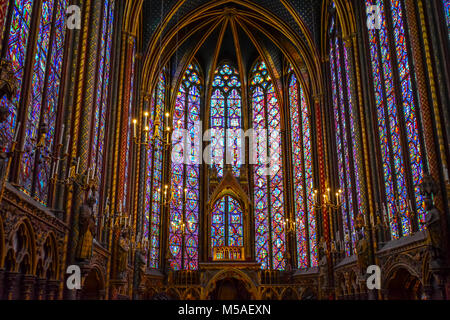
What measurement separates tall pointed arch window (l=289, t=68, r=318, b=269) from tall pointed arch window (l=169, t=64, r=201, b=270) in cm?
619

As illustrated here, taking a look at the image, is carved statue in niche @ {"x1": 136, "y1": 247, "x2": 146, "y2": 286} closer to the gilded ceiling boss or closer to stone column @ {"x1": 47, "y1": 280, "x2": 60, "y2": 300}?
the gilded ceiling boss

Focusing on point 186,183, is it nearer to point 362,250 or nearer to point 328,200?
point 328,200

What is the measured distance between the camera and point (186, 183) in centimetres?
2791

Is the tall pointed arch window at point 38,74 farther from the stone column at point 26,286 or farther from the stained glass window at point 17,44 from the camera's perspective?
the stone column at point 26,286

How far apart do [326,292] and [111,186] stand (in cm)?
1138

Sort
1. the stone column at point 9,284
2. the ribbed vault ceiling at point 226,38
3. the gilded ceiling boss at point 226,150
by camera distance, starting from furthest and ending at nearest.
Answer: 1. the ribbed vault ceiling at point 226,38
2. the gilded ceiling boss at point 226,150
3. the stone column at point 9,284

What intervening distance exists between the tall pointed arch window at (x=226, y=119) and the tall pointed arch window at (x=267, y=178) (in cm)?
113

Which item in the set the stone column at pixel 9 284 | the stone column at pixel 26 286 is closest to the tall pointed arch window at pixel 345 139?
the stone column at pixel 26 286

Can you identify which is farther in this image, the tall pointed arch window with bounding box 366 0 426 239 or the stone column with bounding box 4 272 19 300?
the tall pointed arch window with bounding box 366 0 426 239

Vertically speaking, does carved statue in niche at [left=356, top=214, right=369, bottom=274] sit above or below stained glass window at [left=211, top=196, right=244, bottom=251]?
below

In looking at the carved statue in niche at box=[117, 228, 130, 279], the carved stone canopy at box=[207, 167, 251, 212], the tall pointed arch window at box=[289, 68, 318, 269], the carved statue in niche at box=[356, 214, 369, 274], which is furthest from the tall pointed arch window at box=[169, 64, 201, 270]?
the carved statue in niche at box=[356, 214, 369, 274]

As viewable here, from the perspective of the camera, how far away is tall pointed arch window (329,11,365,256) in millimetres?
19109

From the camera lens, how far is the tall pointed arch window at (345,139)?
19.1 m
